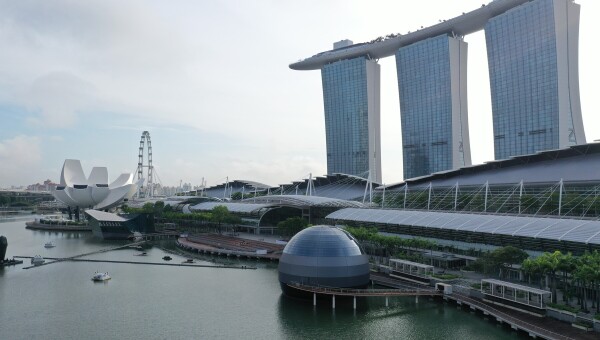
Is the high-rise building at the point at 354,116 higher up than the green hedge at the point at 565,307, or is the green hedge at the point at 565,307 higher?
the high-rise building at the point at 354,116

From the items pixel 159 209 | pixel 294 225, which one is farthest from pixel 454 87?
pixel 159 209

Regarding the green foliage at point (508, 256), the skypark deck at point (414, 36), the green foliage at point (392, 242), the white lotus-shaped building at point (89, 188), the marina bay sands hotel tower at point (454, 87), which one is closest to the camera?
the green foliage at point (508, 256)

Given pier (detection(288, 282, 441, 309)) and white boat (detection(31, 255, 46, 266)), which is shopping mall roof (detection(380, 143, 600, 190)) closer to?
pier (detection(288, 282, 441, 309))

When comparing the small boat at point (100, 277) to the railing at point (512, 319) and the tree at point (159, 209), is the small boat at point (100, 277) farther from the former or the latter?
the tree at point (159, 209)

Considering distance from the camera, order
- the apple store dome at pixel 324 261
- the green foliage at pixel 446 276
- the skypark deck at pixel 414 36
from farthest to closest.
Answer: the skypark deck at pixel 414 36 < the green foliage at pixel 446 276 < the apple store dome at pixel 324 261

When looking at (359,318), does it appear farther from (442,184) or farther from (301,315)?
(442,184)

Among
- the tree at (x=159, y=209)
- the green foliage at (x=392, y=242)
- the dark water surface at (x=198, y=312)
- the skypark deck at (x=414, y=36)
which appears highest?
the skypark deck at (x=414, y=36)

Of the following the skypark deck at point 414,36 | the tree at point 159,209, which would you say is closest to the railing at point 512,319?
the skypark deck at point 414,36

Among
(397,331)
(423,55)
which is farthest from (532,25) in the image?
(397,331)
